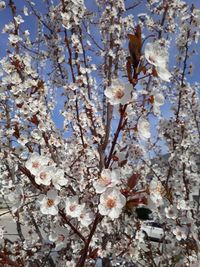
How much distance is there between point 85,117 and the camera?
397 cm

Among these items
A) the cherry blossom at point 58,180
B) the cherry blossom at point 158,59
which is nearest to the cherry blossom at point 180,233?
the cherry blossom at point 58,180

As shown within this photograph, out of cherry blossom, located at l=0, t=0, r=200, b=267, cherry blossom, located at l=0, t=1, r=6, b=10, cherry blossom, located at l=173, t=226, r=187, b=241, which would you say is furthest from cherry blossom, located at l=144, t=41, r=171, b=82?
cherry blossom, located at l=0, t=1, r=6, b=10

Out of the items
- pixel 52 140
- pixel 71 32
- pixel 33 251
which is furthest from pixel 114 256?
pixel 71 32

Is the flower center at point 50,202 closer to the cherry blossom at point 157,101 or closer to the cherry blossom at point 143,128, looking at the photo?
the cherry blossom at point 143,128

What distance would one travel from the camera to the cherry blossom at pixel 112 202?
1.54 m

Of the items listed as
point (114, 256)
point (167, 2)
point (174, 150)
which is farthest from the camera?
point (174, 150)

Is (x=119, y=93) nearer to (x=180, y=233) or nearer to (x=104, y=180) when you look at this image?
(x=104, y=180)

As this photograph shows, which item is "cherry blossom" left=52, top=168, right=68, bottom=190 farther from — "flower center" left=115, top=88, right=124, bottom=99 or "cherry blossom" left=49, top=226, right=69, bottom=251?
"flower center" left=115, top=88, right=124, bottom=99

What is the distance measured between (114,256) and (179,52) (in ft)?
8.47

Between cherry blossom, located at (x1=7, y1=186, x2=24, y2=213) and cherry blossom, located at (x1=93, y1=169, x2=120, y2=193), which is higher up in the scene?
cherry blossom, located at (x1=7, y1=186, x2=24, y2=213)

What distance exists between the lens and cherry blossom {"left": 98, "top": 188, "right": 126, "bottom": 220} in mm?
1543

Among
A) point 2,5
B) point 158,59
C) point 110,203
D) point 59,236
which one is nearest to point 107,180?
point 110,203

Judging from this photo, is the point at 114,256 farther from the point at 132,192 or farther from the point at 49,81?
the point at 132,192

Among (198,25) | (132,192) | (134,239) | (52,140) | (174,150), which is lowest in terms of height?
(132,192)
